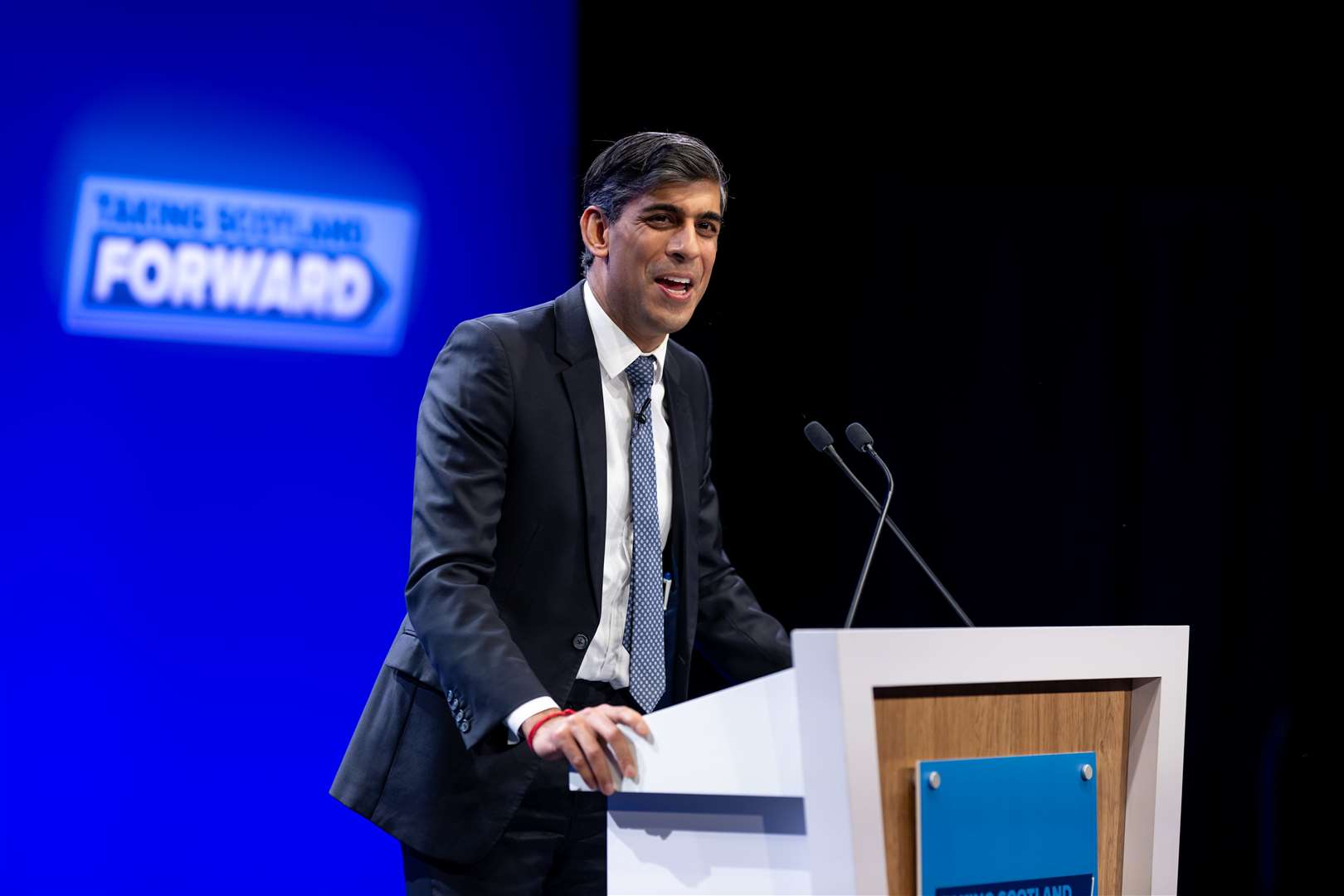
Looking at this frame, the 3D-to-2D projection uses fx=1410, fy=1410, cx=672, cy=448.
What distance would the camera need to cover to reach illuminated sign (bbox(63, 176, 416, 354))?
11.1 feet

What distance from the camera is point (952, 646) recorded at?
5.01ft

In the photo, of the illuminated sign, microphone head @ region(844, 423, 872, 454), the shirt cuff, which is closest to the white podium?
the shirt cuff

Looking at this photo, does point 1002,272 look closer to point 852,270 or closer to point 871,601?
point 852,270

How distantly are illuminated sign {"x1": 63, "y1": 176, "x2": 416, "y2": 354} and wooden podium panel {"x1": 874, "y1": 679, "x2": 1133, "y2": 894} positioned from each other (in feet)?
7.93

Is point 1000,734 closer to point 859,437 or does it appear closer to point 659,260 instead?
point 859,437

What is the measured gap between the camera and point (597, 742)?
1.65 metres

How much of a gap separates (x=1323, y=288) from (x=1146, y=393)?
22.6 inches

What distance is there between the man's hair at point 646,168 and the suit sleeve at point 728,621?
352mm

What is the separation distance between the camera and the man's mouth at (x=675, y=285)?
220 cm

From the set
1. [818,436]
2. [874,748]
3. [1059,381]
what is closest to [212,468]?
[818,436]

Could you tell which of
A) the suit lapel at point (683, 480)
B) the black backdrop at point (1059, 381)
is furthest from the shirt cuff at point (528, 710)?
the black backdrop at point (1059, 381)

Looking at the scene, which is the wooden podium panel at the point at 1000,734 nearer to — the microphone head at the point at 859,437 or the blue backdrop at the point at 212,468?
the microphone head at the point at 859,437

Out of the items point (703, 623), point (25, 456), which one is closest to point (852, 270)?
point (703, 623)

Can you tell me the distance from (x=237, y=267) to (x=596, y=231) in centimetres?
155
